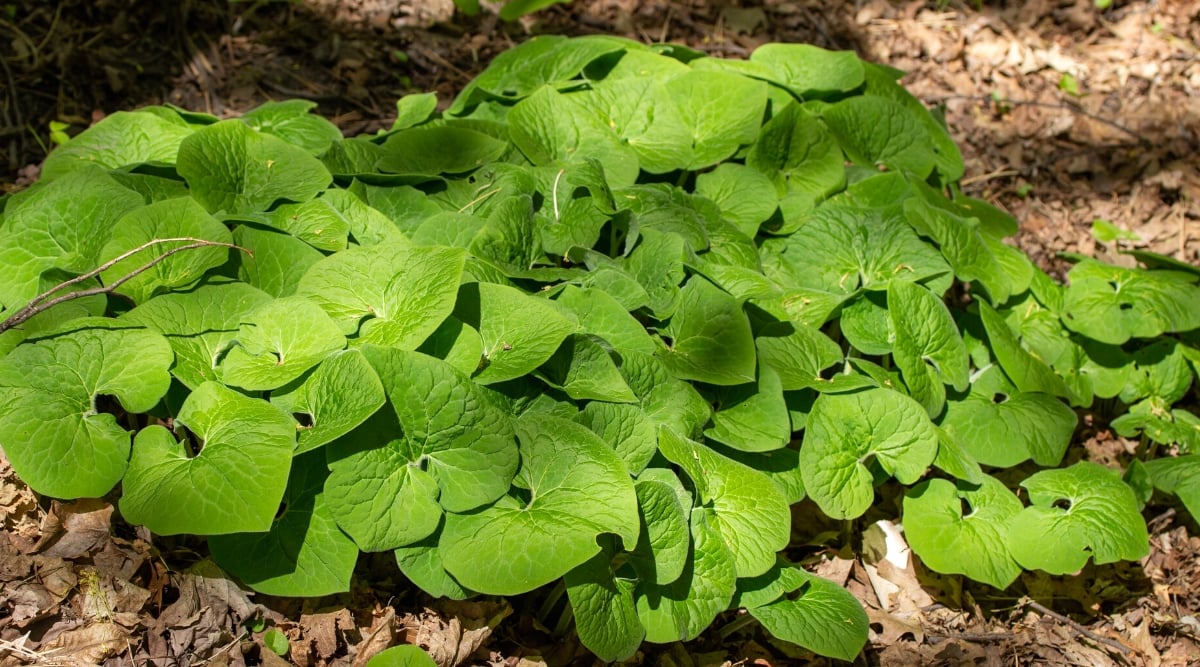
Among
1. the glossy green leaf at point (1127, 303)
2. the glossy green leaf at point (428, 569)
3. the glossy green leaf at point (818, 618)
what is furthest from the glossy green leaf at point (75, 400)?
the glossy green leaf at point (1127, 303)

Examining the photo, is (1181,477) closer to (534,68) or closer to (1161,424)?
(1161,424)

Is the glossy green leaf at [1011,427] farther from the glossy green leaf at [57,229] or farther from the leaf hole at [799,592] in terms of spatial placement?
the glossy green leaf at [57,229]

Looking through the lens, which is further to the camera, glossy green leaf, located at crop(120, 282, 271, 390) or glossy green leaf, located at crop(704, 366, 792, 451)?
glossy green leaf, located at crop(704, 366, 792, 451)

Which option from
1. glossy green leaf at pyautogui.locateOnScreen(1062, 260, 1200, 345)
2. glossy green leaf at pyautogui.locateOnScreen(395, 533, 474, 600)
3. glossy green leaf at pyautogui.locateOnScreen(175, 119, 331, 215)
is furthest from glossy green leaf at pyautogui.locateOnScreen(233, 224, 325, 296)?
glossy green leaf at pyautogui.locateOnScreen(1062, 260, 1200, 345)

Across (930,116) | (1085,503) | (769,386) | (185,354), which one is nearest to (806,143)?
(930,116)

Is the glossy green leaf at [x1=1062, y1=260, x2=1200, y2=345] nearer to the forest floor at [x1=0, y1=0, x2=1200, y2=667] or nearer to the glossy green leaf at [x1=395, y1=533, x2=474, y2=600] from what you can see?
the forest floor at [x1=0, y1=0, x2=1200, y2=667]

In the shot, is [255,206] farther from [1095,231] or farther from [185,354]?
[1095,231]

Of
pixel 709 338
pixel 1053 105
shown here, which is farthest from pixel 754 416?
pixel 1053 105
